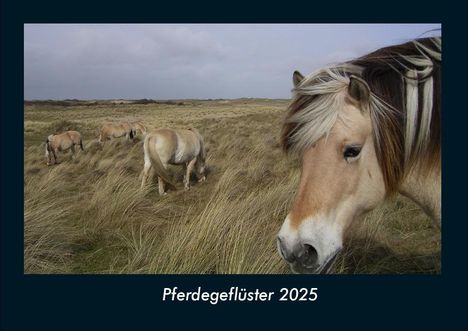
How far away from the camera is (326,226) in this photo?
2338mm

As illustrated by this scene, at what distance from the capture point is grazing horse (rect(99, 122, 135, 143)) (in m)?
10.4

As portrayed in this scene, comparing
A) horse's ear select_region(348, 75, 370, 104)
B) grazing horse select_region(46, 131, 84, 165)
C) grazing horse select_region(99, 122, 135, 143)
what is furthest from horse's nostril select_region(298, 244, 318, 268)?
grazing horse select_region(99, 122, 135, 143)

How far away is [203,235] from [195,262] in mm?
278

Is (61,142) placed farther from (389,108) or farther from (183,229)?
(389,108)

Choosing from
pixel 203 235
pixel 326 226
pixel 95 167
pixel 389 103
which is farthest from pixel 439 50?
pixel 95 167

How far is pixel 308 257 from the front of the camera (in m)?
2.33

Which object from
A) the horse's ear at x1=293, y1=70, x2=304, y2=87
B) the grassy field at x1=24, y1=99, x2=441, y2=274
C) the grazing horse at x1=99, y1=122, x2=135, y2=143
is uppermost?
the grazing horse at x1=99, y1=122, x2=135, y2=143

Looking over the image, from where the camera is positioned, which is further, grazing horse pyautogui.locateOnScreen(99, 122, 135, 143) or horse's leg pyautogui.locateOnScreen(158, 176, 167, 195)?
grazing horse pyautogui.locateOnScreen(99, 122, 135, 143)

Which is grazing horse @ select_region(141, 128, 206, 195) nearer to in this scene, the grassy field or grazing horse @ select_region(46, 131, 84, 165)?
the grassy field

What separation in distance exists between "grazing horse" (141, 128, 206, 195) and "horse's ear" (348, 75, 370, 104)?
4.52 m

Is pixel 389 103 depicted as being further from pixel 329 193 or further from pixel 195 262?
pixel 195 262

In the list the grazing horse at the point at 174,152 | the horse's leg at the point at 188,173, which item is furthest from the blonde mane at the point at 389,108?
the horse's leg at the point at 188,173

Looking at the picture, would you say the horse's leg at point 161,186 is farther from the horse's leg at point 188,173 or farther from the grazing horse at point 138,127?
the grazing horse at point 138,127

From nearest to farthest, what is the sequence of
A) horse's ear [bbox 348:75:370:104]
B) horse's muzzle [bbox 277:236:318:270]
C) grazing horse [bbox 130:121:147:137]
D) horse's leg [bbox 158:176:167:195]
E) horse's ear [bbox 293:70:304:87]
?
horse's muzzle [bbox 277:236:318:270], horse's ear [bbox 348:75:370:104], horse's ear [bbox 293:70:304:87], horse's leg [bbox 158:176:167:195], grazing horse [bbox 130:121:147:137]
